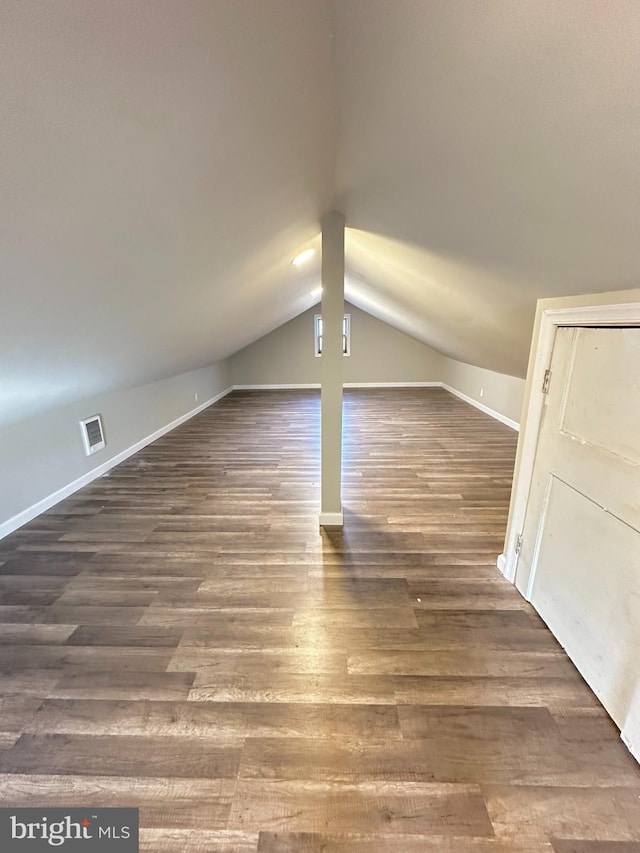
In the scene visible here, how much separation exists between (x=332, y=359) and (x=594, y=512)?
1.55m

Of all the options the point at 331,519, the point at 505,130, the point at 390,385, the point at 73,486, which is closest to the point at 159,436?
the point at 73,486

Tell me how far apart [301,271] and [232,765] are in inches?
142

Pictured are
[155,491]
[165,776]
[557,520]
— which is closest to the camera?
[165,776]

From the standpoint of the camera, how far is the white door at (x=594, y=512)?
123 centimetres

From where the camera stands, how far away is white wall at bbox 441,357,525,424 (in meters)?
4.65

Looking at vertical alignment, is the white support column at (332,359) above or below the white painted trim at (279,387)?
above

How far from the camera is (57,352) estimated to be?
1.67 meters

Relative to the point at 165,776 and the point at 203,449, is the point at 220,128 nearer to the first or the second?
the point at 165,776

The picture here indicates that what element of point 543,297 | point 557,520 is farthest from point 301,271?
point 557,520

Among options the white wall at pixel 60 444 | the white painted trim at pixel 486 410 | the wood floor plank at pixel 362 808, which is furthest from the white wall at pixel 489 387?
the white wall at pixel 60 444

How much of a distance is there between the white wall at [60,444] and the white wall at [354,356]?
121 inches

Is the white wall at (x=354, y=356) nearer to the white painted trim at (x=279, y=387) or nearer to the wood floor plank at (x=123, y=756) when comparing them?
the white painted trim at (x=279, y=387)

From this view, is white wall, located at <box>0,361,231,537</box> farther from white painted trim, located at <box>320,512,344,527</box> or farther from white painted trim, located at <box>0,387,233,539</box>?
white painted trim, located at <box>320,512,344,527</box>

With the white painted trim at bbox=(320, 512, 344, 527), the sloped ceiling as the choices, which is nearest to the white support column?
the white painted trim at bbox=(320, 512, 344, 527)
